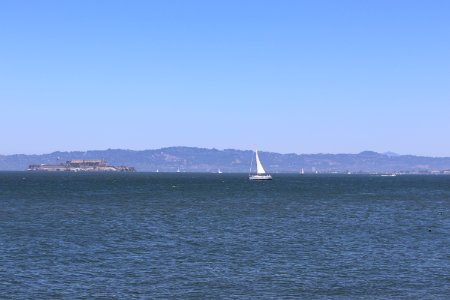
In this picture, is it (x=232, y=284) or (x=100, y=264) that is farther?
(x=100, y=264)

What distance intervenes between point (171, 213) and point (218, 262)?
53390 millimetres

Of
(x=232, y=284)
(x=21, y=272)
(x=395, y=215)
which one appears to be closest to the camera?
(x=232, y=284)

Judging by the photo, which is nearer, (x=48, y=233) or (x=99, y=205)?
(x=48, y=233)

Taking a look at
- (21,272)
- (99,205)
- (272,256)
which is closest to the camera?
(21,272)

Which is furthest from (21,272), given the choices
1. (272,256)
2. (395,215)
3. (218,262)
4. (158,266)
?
(395,215)

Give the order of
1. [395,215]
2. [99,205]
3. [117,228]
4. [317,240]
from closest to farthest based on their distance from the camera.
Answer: [317,240] < [117,228] < [395,215] < [99,205]

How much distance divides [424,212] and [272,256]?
64.4 m

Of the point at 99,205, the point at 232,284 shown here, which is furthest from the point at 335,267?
the point at 99,205

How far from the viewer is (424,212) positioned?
391 ft

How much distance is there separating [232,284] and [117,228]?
39437 mm

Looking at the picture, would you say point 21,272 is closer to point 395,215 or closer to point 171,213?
point 171,213

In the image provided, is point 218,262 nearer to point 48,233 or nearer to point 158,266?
point 158,266

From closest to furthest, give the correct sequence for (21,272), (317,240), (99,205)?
(21,272) < (317,240) < (99,205)

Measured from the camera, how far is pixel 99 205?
134125mm
